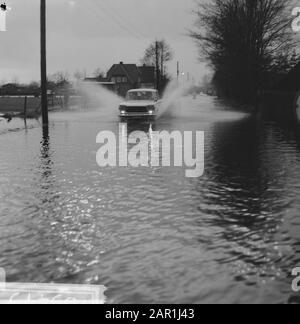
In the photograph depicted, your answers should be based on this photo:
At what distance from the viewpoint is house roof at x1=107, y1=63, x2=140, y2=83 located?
367ft

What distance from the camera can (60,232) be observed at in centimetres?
618

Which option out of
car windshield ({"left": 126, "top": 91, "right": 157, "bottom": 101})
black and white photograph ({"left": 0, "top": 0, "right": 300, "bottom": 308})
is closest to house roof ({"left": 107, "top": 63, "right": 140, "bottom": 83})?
car windshield ({"left": 126, "top": 91, "right": 157, "bottom": 101})

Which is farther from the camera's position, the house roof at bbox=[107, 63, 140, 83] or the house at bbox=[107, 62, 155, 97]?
the house roof at bbox=[107, 63, 140, 83]

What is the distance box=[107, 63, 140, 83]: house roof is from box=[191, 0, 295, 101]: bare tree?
66.2 meters

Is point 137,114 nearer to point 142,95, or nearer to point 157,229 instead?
point 142,95

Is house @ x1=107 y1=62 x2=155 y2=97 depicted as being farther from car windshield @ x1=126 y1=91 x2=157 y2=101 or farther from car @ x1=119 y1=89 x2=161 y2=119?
car @ x1=119 y1=89 x2=161 y2=119

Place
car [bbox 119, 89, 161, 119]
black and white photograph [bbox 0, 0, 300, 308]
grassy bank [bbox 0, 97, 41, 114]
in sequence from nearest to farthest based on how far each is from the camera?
black and white photograph [bbox 0, 0, 300, 308]
car [bbox 119, 89, 161, 119]
grassy bank [bbox 0, 97, 41, 114]

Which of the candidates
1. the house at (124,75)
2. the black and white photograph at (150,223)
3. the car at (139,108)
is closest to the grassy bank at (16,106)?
the car at (139,108)

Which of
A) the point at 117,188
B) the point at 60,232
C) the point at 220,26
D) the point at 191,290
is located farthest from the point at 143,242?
the point at 220,26

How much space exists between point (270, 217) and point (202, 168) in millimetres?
4557

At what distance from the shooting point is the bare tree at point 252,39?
43875mm

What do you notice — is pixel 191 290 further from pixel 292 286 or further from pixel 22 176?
pixel 22 176

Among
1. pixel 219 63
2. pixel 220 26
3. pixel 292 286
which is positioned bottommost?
pixel 292 286

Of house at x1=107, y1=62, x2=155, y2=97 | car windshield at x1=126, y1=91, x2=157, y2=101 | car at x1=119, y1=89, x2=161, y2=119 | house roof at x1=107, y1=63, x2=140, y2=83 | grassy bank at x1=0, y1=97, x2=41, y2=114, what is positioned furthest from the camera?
house roof at x1=107, y1=63, x2=140, y2=83
